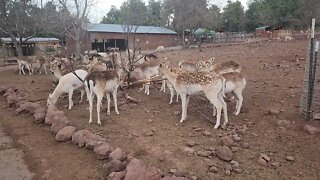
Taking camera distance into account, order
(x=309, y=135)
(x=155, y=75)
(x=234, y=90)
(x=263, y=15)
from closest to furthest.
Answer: (x=309, y=135) < (x=234, y=90) < (x=155, y=75) < (x=263, y=15)

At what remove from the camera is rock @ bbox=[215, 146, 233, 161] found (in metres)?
6.42

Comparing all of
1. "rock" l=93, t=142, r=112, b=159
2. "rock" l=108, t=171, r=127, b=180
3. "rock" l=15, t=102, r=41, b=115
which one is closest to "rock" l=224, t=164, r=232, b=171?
"rock" l=108, t=171, r=127, b=180

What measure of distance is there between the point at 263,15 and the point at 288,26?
4.89 metres

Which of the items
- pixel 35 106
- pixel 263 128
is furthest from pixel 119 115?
pixel 263 128

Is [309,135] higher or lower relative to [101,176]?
higher

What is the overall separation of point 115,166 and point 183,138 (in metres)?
2.15

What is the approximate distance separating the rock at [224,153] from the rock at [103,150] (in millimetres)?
2387

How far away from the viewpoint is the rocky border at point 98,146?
219 inches

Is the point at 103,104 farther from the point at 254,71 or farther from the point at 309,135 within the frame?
the point at 254,71

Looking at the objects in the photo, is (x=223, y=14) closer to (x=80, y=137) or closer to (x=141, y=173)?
(x=80, y=137)

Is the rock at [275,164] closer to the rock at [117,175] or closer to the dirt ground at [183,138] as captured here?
the dirt ground at [183,138]

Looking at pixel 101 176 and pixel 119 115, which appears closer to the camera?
pixel 101 176

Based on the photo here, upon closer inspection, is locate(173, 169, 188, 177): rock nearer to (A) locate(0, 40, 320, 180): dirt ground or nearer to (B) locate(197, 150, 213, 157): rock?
(A) locate(0, 40, 320, 180): dirt ground

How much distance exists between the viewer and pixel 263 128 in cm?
802
